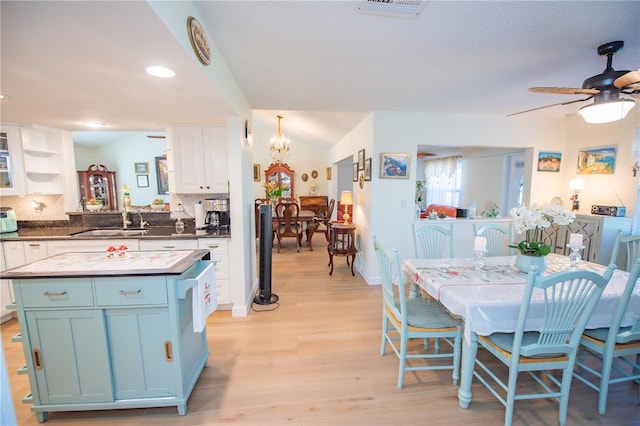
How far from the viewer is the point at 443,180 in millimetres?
7418

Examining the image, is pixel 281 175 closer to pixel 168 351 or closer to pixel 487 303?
pixel 168 351

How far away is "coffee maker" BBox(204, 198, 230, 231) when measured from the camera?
3170mm

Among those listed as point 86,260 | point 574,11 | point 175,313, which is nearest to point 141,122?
point 86,260

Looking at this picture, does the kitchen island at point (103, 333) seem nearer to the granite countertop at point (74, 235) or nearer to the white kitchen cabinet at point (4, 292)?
the granite countertop at point (74, 235)

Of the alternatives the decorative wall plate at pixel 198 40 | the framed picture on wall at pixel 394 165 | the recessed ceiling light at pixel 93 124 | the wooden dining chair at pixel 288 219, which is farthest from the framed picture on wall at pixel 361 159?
the recessed ceiling light at pixel 93 124

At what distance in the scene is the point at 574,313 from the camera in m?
1.39

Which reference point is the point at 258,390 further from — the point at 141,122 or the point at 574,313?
the point at 141,122

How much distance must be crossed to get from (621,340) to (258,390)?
2.35 meters

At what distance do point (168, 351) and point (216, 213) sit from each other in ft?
6.06

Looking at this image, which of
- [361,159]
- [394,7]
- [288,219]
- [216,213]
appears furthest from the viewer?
[288,219]

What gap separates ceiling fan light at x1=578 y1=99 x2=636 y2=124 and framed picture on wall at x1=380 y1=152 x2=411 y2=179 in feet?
5.85

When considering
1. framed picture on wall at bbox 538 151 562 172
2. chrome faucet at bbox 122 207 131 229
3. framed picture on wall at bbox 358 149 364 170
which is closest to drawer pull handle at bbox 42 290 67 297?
chrome faucet at bbox 122 207 131 229

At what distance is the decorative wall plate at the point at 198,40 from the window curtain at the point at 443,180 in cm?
661

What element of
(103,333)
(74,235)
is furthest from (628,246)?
(74,235)
